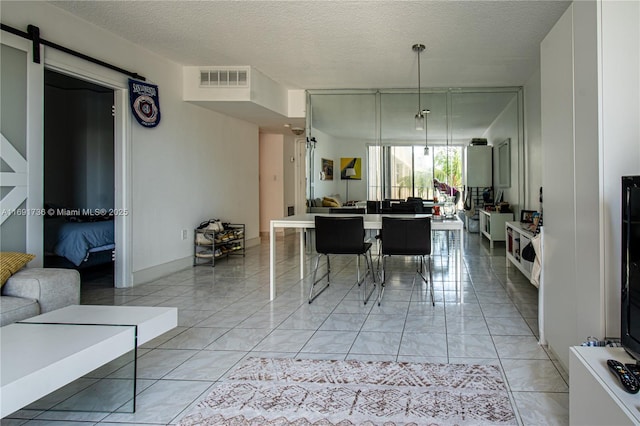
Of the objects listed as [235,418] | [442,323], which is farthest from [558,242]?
[235,418]

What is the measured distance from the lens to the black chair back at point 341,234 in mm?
4094

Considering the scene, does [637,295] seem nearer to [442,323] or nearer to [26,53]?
[442,323]

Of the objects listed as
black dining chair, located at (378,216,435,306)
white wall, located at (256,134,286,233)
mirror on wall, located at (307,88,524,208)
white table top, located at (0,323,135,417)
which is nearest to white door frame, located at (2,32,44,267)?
white table top, located at (0,323,135,417)

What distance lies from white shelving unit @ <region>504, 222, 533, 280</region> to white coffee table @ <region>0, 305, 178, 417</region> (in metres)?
3.53

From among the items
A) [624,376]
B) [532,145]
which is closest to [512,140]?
[532,145]

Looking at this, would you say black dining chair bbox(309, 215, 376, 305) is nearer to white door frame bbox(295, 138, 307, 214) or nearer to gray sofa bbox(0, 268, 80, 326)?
gray sofa bbox(0, 268, 80, 326)

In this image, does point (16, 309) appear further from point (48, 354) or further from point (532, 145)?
point (532, 145)

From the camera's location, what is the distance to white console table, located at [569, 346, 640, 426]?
125 cm

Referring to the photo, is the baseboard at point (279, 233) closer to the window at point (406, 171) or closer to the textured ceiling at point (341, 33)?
the window at point (406, 171)

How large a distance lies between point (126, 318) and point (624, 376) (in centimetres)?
222

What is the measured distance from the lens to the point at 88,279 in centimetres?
527

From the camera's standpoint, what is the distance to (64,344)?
1.92 m

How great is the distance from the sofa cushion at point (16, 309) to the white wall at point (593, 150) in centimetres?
302

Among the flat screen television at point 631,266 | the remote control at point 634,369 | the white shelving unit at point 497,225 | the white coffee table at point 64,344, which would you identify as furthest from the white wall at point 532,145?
the white coffee table at point 64,344
